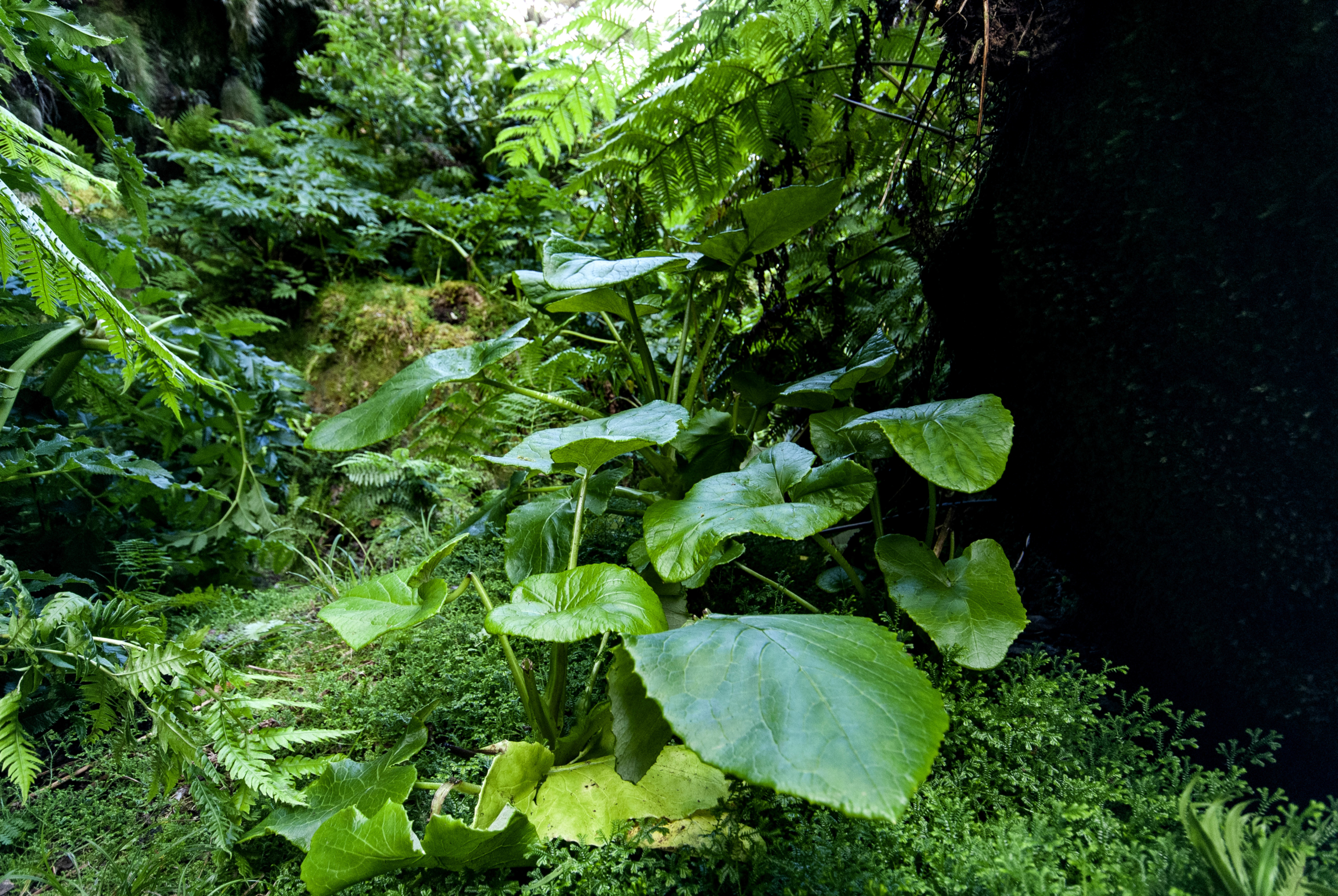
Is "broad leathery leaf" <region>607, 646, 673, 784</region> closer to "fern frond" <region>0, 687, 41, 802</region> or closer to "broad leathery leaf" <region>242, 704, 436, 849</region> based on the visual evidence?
"broad leathery leaf" <region>242, 704, 436, 849</region>

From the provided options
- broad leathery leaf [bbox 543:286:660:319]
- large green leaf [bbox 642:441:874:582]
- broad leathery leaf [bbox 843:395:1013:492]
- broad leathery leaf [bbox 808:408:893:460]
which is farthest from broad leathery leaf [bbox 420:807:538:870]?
broad leathery leaf [bbox 543:286:660:319]

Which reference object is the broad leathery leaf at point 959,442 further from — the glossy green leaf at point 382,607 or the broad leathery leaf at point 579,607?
the glossy green leaf at point 382,607

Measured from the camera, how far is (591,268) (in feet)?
4.16

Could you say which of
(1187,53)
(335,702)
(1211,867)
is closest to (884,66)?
(1187,53)

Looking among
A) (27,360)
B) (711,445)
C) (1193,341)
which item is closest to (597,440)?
(711,445)

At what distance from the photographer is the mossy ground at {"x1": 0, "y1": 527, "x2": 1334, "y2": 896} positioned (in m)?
0.70

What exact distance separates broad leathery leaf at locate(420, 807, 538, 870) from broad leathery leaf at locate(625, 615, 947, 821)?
275 millimetres

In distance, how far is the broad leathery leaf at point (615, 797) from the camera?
2.77 feet

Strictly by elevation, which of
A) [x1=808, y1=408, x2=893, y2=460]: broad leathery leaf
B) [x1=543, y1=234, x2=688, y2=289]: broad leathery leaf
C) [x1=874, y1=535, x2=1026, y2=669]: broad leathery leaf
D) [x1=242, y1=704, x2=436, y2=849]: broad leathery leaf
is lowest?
[x1=874, y1=535, x2=1026, y2=669]: broad leathery leaf

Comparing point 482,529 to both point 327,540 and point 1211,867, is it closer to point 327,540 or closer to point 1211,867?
point 1211,867

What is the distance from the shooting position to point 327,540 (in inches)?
99.7

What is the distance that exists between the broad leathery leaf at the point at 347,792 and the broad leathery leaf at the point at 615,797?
21 cm

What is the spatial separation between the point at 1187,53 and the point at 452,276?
371cm

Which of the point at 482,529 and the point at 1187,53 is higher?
the point at 1187,53
